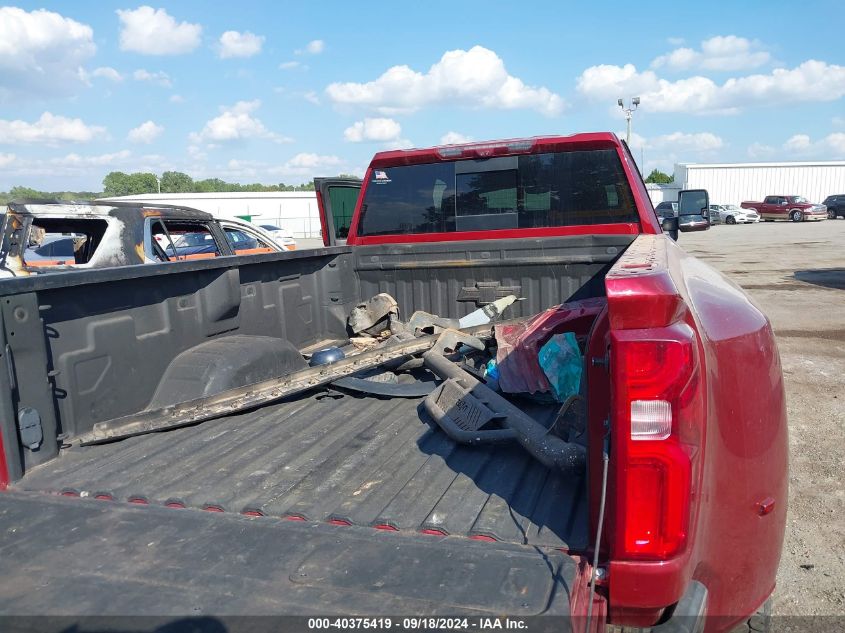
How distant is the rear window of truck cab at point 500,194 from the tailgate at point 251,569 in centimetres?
305

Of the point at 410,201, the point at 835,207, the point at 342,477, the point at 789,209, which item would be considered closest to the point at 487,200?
the point at 410,201

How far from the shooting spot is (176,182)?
10044 centimetres

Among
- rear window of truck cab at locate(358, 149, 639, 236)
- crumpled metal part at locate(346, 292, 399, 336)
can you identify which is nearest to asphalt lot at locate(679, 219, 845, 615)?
rear window of truck cab at locate(358, 149, 639, 236)

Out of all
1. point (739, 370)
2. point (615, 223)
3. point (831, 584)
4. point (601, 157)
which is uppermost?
point (601, 157)

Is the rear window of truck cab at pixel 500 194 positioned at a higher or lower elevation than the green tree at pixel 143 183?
lower

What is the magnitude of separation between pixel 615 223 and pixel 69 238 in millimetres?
9124

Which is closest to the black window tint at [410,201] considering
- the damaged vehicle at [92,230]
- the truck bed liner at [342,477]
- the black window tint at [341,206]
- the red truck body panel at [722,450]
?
the black window tint at [341,206]

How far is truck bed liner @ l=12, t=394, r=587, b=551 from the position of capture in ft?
6.85

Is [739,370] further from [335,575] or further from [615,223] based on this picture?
[615,223]

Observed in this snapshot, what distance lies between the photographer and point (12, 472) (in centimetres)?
Result: 236

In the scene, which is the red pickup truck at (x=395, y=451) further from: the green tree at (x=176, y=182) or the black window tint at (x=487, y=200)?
the green tree at (x=176, y=182)

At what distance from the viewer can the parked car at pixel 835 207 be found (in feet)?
143

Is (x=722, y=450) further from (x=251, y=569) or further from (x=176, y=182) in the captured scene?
(x=176, y=182)

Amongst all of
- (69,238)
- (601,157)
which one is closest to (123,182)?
(69,238)
